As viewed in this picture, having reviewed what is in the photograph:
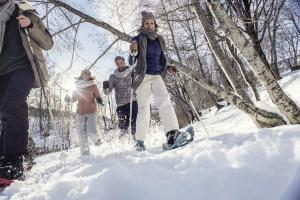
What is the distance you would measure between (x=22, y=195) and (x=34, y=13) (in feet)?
5.99

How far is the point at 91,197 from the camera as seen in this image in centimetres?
190

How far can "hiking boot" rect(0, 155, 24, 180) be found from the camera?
300cm

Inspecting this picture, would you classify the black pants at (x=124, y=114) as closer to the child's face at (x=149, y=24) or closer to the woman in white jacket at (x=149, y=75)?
the woman in white jacket at (x=149, y=75)

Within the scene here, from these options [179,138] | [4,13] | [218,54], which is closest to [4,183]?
[4,13]

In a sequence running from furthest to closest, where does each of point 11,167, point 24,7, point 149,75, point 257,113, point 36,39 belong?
point 149,75 → point 257,113 → point 36,39 → point 24,7 → point 11,167

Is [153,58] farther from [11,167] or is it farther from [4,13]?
[11,167]

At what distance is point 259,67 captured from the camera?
386cm

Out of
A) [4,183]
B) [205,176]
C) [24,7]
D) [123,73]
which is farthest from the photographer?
[123,73]

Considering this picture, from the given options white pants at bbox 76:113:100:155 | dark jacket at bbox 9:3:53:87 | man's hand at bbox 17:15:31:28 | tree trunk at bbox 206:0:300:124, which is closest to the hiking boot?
dark jacket at bbox 9:3:53:87

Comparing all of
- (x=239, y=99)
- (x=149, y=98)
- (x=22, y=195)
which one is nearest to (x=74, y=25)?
(x=149, y=98)

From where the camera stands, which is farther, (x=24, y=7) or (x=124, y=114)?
(x=124, y=114)

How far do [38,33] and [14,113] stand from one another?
0.82 m

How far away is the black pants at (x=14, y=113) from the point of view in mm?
3129

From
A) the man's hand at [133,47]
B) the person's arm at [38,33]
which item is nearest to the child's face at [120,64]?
the man's hand at [133,47]
